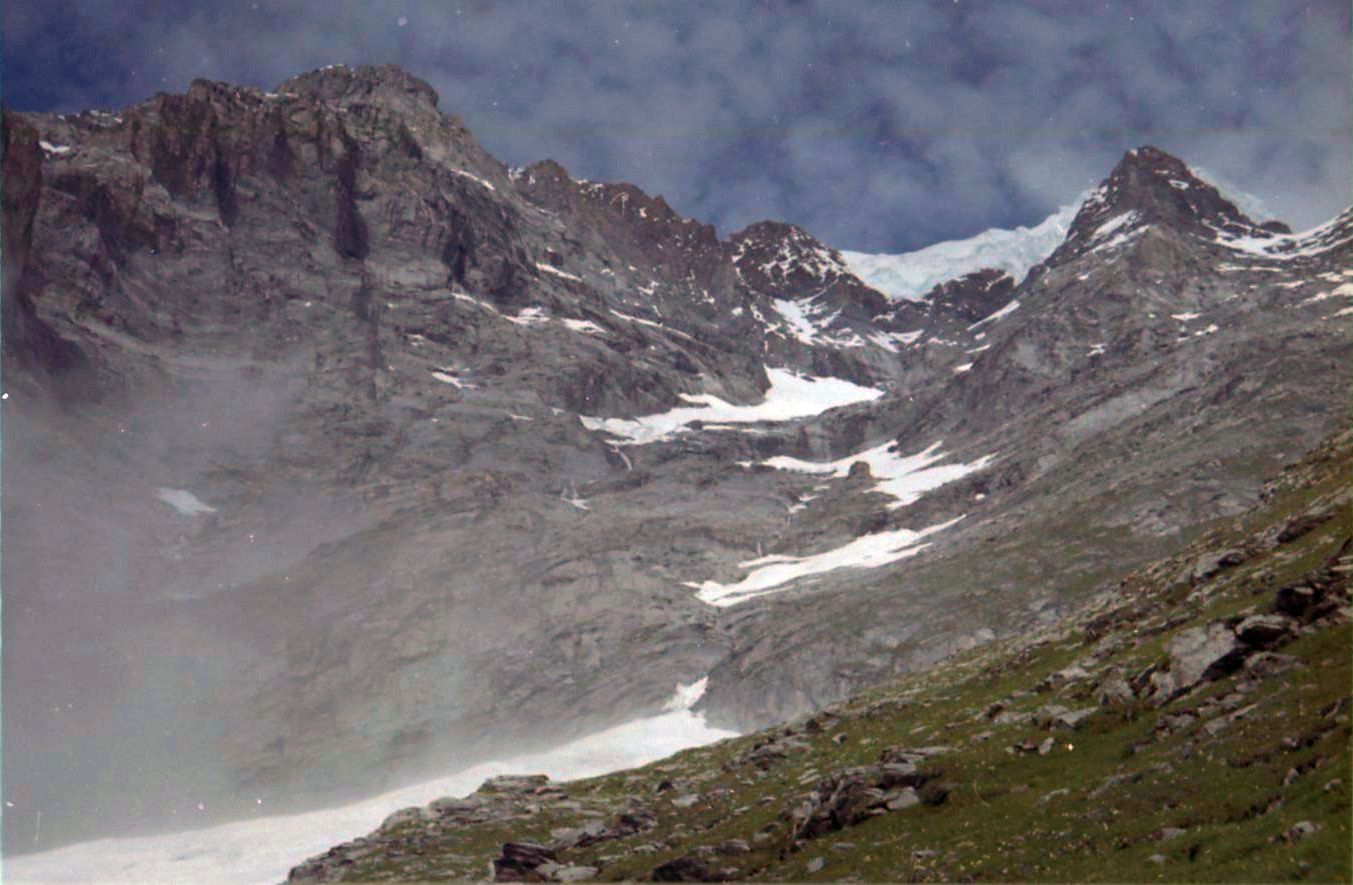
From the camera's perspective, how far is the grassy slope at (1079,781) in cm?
1880

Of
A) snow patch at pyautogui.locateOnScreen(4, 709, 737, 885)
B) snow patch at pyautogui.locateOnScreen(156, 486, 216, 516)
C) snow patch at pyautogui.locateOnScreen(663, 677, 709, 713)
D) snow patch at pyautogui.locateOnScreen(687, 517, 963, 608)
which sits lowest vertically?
snow patch at pyautogui.locateOnScreen(4, 709, 737, 885)

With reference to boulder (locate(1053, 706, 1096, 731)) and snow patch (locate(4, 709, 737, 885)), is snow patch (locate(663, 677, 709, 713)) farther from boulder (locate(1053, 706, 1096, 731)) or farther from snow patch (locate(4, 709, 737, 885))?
boulder (locate(1053, 706, 1096, 731))

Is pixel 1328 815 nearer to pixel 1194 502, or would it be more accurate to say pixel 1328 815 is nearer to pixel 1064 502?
pixel 1194 502

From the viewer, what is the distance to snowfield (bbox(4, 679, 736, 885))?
102 metres

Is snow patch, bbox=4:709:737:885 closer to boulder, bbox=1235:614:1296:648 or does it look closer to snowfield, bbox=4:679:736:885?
snowfield, bbox=4:679:736:885

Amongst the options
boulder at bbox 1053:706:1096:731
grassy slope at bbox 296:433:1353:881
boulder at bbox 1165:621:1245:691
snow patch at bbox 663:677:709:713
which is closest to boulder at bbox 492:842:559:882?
grassy slope at bbox 296:433:1353:881

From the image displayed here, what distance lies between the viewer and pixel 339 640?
492 feet

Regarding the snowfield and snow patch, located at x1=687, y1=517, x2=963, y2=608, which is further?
snow patch, located at x1=687, y1=517, x2=963, y2=608

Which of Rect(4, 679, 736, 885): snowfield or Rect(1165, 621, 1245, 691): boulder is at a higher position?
Rect(4, 679, 736, 885): snowfield

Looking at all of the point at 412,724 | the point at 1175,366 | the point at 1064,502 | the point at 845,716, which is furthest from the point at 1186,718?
the point at 1175,366

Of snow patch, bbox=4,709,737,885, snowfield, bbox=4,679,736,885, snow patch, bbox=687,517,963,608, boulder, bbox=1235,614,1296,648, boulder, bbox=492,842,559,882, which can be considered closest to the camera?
boulder, bbox=1235,614,1296,648

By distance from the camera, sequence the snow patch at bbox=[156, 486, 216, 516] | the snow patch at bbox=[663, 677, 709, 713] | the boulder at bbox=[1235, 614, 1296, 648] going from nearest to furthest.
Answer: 1. the boulder at bbox=[1235, 614, 1296, 648]
2. the snow patch at bbox=[663, 677, 709, 713]
3. the snow patch at bbox=[156, 486, 216, 516]

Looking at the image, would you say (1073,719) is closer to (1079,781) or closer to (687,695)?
(1079,781)

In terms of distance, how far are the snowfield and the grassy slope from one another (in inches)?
2284
